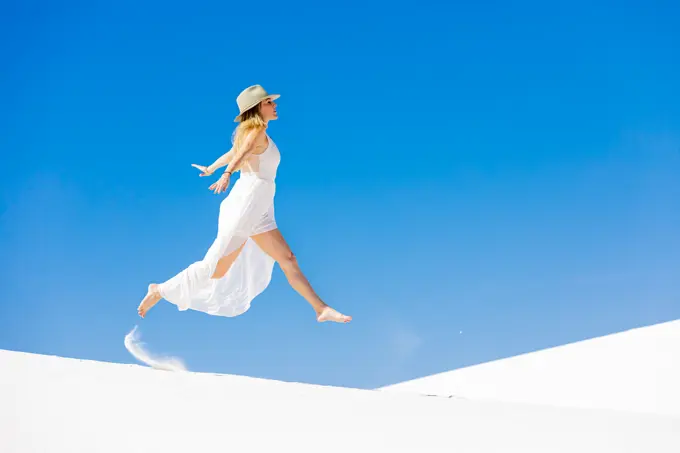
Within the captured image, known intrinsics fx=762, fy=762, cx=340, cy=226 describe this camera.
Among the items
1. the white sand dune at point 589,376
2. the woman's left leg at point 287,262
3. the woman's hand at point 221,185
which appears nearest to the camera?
the woman's hand at point 221,185

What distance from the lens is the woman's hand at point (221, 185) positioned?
254 inches

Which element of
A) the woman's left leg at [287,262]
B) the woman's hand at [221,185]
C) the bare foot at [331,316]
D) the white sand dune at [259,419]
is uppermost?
the woman's hand at [221,185]

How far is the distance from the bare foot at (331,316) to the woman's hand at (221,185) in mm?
1461

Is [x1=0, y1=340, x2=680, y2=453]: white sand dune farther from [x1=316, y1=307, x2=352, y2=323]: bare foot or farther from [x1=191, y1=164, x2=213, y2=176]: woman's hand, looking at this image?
[x1=191, y1=164, x2=213, y2=176]: woman's hand

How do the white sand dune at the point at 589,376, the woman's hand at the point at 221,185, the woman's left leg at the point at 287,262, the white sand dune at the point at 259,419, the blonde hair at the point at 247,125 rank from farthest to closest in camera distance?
the white sand dune at the point at 589,376 → the woman's left leg at the point at 287,262 → the blonde hair at the point at 247,125 → the woman's hand at the point at 221,185 → the white sand dune at the point at 259,419

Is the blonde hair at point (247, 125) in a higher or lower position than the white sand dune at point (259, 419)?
higher

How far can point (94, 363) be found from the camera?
5.82m

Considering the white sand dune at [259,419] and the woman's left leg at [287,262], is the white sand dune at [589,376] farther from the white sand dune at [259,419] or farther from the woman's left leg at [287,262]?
the white sand dune at [259,419]

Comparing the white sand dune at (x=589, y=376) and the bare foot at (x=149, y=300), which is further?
the white sand dune at (x=589, y=376)

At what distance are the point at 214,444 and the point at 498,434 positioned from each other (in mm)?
1668

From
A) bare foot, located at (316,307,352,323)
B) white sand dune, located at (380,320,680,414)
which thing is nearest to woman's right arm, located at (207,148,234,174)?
bare foot, located at (316,307,352,323)

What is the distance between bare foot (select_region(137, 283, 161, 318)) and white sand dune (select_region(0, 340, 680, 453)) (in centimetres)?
111

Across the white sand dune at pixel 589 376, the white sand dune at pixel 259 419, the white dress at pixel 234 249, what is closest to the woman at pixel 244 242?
the white dress at pixel 234 249

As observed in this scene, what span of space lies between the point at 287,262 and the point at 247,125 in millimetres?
1310
